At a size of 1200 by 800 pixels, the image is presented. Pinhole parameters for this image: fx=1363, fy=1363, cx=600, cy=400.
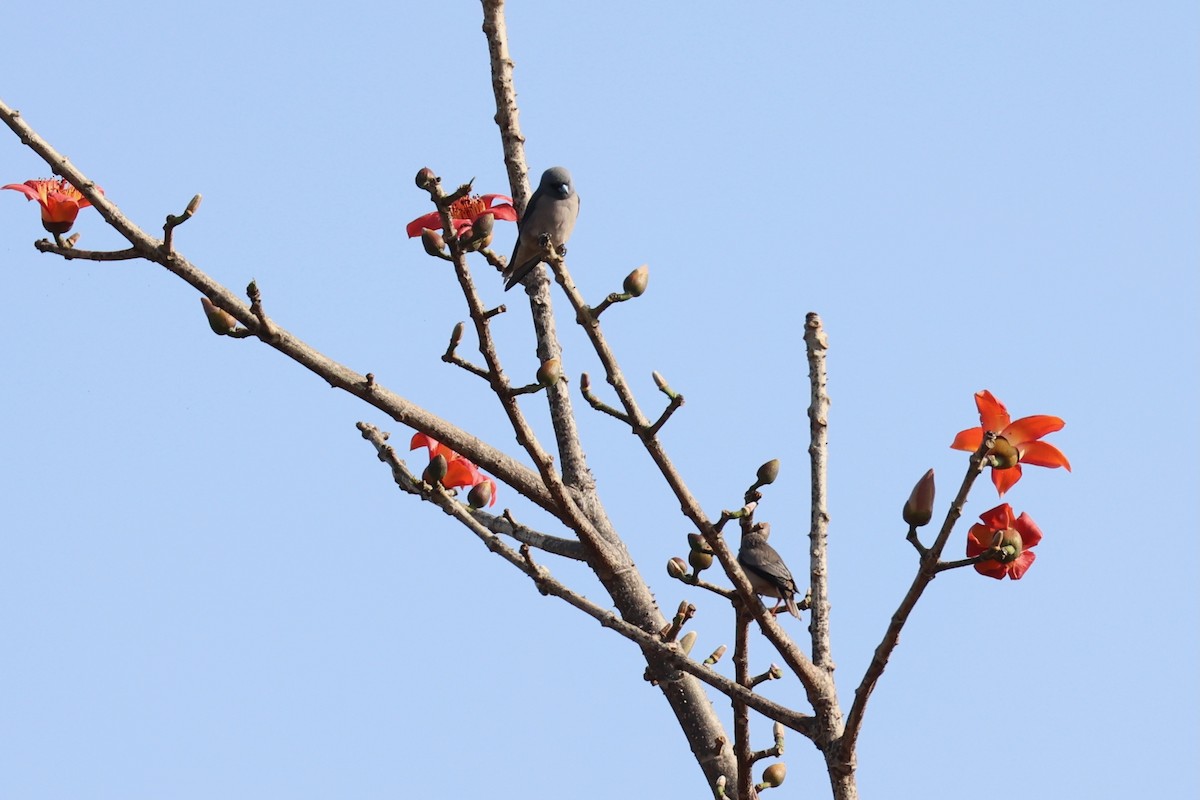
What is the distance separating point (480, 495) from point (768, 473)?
98 cm

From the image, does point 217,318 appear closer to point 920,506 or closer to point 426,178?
point 426,178

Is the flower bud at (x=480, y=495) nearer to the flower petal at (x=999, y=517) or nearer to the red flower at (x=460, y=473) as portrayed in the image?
the red flower at (x=460, y=473)

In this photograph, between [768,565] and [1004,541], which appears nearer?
[1004,541]

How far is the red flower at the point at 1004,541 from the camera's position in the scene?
357cm

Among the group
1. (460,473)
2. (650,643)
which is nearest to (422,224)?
(460,473)

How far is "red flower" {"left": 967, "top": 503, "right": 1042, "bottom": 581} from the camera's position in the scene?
11.7ft

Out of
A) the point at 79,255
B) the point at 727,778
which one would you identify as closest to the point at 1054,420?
the point at 727,778

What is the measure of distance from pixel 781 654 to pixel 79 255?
7.49 ft

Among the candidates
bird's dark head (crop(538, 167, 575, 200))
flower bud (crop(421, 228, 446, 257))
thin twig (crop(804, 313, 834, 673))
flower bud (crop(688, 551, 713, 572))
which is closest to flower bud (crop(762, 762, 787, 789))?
thin twig (crop(804, 313, 834, 673))

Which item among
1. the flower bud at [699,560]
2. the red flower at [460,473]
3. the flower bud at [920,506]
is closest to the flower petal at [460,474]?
the red flower at [460,473]

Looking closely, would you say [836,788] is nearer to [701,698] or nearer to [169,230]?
[701,698]

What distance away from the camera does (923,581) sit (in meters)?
3.35

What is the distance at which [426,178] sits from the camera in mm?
3531

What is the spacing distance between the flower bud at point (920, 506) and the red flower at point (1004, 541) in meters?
0.21
